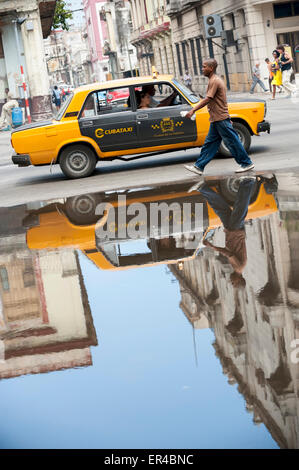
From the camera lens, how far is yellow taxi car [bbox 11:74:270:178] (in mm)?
13609

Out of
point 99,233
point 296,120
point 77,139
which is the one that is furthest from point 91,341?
point 296,120

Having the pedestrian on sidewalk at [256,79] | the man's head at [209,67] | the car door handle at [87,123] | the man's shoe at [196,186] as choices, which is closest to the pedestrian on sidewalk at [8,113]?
the pedestrian on sidewalk at [256,79]

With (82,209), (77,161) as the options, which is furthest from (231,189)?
(77,161)

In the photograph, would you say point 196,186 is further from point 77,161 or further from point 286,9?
point 286,9

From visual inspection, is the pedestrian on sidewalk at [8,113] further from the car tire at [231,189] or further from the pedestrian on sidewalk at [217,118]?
the car tire at [231,189]

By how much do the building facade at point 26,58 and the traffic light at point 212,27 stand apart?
7723mm

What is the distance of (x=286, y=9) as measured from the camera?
126 feet

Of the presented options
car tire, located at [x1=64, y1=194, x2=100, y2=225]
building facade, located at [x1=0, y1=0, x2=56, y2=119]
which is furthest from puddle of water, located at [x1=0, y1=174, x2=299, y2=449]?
building facade, located at [x1=0, y1=0, x2=56, y2=119]

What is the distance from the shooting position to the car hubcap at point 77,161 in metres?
13.9

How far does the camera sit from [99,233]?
8.84 metres

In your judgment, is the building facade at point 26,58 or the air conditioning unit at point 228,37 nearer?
the building facade at point 26,58

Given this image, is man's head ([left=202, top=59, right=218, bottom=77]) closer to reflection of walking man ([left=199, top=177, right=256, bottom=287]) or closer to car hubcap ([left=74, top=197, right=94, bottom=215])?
reflection of walking man ([left=199, top=177, right=256, bottom=287])

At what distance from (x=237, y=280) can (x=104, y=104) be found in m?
8.12

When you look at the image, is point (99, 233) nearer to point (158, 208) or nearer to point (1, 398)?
point (158, 208)
